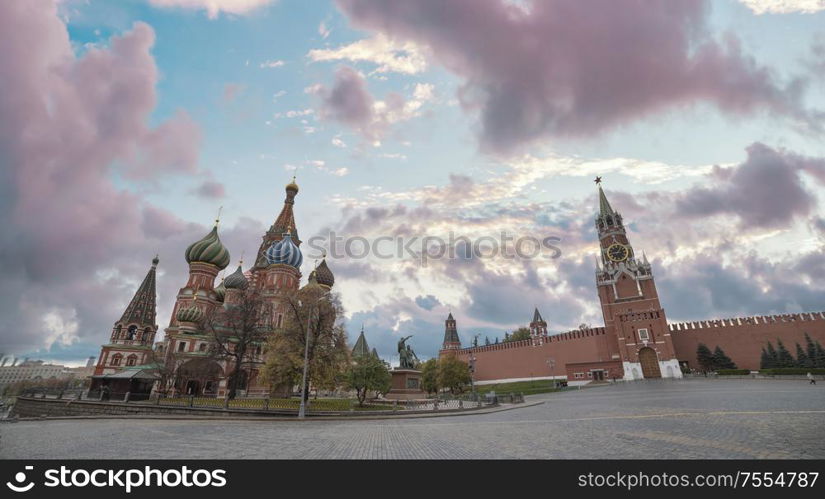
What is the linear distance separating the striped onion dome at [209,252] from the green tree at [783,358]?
88637 mm

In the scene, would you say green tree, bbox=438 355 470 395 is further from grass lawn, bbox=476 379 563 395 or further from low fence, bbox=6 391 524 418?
low fence, bbox=6 391 524 418

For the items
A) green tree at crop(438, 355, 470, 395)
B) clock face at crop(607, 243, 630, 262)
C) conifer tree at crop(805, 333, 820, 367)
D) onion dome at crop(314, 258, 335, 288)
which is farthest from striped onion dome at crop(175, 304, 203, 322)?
conifer tree at crop(805, 333, 820, 367)

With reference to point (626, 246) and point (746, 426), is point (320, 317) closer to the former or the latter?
point (746, 426)

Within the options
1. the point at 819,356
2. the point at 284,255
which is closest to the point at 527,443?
the point at 284,255

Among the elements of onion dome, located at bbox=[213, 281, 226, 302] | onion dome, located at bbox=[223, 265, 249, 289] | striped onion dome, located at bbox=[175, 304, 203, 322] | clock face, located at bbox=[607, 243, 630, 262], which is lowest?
striped onion dome, located at bbox=[175, 304, 203, 322]

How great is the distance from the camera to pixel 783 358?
54094 millimetres

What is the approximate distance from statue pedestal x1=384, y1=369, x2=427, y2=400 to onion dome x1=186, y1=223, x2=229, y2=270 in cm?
3317

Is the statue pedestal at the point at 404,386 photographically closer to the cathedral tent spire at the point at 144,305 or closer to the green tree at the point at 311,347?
the green tree at the point at 311,347

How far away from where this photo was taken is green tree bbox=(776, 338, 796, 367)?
53125 mm

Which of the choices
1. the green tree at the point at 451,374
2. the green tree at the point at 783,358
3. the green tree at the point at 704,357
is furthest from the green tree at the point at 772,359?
the green tree at the point at 451,374

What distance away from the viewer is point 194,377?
1553 inches
